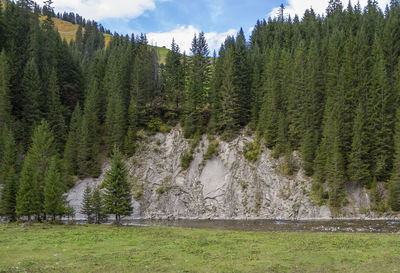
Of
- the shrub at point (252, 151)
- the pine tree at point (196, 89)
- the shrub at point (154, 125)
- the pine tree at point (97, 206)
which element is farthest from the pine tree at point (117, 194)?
the shrub at point (154, 125)

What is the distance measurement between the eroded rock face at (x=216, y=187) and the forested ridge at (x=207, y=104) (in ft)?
7.72

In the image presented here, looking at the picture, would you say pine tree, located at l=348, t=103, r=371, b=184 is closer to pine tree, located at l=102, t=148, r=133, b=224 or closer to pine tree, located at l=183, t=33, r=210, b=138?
pine tree, located at l=183, t=33, r=210, b=138

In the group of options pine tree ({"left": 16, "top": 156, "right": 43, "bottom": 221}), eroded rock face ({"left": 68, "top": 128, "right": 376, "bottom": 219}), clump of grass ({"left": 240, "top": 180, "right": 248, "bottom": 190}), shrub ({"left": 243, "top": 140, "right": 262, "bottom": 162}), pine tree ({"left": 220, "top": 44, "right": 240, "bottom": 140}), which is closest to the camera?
pine tree ({"left": 16, "top": 156, "right": 43, "bottom": 221})

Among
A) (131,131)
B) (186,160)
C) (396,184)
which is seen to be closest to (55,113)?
(131,131)

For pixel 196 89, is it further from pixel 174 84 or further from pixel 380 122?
pixel 380 122

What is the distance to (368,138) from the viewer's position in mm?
55906

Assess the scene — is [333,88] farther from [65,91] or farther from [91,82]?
[65,91]

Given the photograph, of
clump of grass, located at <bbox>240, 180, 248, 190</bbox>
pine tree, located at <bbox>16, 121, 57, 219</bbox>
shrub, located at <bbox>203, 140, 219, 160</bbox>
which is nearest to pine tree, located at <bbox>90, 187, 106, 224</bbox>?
pine tree, located at <bbox>16, 121, 57, 219</bbox>

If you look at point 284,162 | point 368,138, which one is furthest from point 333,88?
point 284,162

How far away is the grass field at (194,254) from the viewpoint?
17125mm

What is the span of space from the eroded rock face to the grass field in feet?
94.7

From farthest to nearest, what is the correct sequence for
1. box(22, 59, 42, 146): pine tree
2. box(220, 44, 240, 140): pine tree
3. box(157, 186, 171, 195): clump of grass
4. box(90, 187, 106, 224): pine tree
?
1. box(22, 59, 42, 146): pine tree
2. box(220, 44, 240, 140): pine tree
3. box(157, 186, 171, 195): clump of grass
4. box(90, 187, 106, 224): pine tree

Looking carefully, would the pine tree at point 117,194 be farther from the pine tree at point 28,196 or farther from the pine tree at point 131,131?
the pine tree at point 131,131

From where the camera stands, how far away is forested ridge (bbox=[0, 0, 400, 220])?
53.4 m
